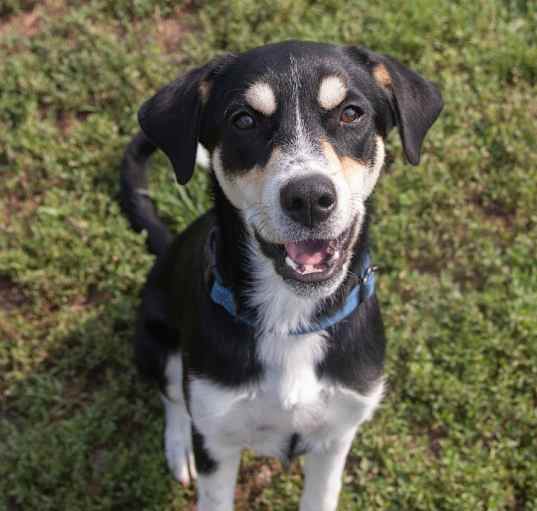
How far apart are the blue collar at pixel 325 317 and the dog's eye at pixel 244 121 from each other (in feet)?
2.23

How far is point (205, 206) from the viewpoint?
5188 mm

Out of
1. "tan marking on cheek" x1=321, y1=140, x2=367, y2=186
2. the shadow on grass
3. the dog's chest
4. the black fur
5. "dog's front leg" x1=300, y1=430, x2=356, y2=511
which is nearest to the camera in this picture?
"tan marking on cheek" x1=321, y1=140, x2=367, y2=186

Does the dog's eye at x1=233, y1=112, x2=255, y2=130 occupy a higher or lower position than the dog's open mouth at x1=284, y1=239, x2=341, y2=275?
higher

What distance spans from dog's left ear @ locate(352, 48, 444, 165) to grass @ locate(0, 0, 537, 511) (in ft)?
5.62

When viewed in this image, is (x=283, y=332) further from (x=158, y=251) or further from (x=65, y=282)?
(x=65, y=282)

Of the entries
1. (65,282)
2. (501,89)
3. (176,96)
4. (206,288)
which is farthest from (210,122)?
(501,89)

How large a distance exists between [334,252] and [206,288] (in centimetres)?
66


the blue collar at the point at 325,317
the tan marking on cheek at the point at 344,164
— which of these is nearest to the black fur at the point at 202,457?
the blue collar at the point at 325,317

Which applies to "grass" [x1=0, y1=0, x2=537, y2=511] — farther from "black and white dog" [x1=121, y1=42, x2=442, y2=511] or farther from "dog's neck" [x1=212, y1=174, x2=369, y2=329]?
"dog's neck" [x1=212, y1=174, x2=369, y2=329]

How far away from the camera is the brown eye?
3123mm

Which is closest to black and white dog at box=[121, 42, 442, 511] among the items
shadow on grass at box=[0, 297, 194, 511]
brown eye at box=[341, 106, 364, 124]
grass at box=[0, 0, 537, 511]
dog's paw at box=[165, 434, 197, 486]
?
brown eye at box=[341, 106, 364, 124]

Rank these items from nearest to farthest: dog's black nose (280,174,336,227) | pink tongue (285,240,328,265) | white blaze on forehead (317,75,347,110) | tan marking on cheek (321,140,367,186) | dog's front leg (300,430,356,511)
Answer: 1. dog's black nose (280,174,336,227)
2. tan marking on cheek (321,140,367,186)
3. white blaze on forehead (317,75,347,110)
4. pink tongue (285,240,328,265)
5. dog's front leg (300,430,356,511)

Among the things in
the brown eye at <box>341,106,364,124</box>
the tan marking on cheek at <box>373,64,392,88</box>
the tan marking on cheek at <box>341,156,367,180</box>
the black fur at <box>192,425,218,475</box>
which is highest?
→ the tan marking on cheek at <box>373,64,392,88</box>

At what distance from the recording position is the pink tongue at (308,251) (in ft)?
10.5
